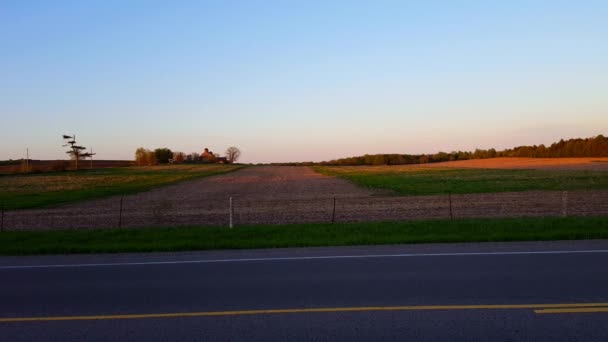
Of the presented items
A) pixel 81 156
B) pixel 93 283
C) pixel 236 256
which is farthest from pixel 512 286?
pixel 81 156

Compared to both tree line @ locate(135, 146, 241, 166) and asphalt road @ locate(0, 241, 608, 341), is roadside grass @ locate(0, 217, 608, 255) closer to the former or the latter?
asphalt road @ locate(0, 241, 608, 341)

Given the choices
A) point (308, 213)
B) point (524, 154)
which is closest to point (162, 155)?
point (524, 154)

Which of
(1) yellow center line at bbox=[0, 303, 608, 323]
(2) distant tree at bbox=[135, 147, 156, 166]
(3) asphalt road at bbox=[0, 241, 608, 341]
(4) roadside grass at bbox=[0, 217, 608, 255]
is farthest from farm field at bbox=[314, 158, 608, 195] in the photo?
(2) distant tree at bbox=[135, 147, 156, 166]

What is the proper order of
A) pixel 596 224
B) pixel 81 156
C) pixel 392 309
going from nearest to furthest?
pixel 392 309 → pixel 596 224 → pixel 81 156

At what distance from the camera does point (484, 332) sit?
553 centimetres

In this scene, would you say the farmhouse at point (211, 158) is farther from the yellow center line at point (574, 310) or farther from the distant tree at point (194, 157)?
the yellow center line at point (574, 310)

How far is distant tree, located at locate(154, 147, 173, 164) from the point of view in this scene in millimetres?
163375

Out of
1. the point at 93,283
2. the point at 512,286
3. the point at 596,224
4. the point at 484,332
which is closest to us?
the point at 484,332

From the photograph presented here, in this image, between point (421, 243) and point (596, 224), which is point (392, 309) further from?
point (596, 224)

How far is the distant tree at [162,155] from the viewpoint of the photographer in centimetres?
16338

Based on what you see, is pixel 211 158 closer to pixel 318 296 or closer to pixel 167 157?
pixel 167 157

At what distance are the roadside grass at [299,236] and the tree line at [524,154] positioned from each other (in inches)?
4758

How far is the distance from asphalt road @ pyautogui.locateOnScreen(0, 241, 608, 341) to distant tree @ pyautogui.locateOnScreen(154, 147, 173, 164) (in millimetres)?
158293

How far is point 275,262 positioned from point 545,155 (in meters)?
146
